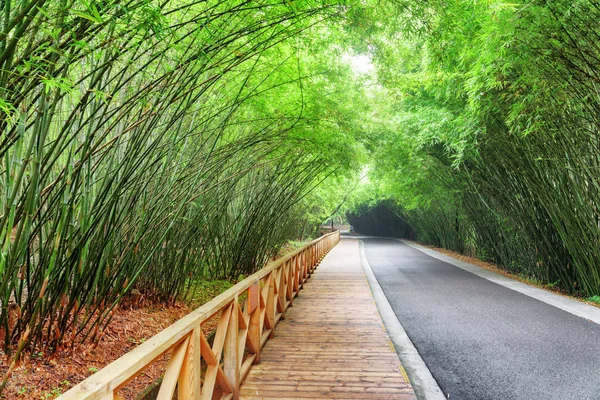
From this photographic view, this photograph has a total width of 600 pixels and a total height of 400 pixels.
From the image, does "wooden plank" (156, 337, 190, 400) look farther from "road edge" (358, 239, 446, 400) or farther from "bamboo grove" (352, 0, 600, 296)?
"bamboo grove" (352, 0, 600, 296)

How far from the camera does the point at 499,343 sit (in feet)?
10.5

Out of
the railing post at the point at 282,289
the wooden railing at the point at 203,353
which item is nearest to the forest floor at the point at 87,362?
the wooden railing at the point at 203,353

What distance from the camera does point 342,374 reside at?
2457 mm

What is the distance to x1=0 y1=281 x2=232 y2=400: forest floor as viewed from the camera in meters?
1.80

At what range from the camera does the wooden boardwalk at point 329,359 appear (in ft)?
7.24

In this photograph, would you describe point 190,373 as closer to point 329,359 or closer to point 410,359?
point 329,359

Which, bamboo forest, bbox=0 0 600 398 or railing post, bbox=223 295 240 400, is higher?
bamboo forest, bbox=0 0 600 398

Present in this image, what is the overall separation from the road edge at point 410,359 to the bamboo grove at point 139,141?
173cm

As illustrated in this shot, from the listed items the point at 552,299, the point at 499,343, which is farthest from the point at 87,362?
the point at 552,299

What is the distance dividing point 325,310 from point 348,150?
1.95 meters

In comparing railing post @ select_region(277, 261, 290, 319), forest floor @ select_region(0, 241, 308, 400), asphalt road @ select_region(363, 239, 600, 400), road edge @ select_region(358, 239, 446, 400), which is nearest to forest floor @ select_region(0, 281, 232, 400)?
→ forest floor @ select_region(0, 241, 308, 400)

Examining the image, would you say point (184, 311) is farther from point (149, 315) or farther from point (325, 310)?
point (325, 310)

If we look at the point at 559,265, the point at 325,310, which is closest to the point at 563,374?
the point at 325,310

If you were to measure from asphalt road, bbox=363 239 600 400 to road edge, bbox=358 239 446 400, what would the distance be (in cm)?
6
